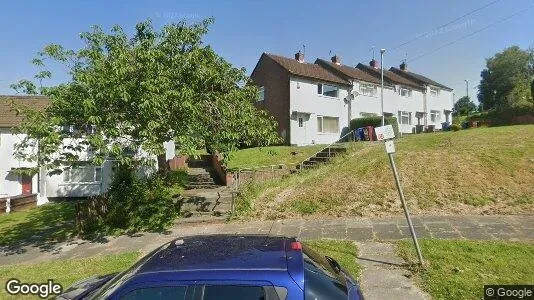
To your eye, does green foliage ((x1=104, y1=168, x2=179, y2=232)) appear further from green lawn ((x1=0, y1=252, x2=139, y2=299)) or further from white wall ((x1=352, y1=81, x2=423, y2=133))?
white wall ((x1=352, y1=81, x2=423, y2=133))

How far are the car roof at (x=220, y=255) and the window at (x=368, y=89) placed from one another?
96.6 feet

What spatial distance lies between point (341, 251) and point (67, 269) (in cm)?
564

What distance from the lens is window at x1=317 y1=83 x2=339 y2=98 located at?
28.0m

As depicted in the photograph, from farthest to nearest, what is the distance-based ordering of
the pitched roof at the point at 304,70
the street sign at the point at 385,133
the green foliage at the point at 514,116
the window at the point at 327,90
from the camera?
the green foliage at the point at 514,116 → the window at the point at 327,90 → the pitched roof at the point at 304,70 → the street sign at the point at 385,133

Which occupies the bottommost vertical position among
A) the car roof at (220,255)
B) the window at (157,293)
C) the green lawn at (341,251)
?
the green lawn at (341,251)

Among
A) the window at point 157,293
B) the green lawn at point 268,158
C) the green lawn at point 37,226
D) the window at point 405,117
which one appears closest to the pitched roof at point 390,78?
the window at point 405,117

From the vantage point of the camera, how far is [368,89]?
1259 inches

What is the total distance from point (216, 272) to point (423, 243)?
5489mm

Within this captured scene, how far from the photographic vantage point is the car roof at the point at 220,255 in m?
2.98

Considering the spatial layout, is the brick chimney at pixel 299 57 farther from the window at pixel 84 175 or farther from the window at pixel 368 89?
the window at pixel 84 175

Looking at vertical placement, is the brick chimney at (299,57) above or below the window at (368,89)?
above

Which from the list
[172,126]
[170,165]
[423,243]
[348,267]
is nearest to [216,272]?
[348,267]

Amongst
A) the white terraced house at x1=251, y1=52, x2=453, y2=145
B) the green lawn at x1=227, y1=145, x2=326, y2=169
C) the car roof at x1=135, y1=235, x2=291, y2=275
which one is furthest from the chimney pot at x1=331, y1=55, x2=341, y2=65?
the car roof at x1=135, y1=235, x2=291, y2=275

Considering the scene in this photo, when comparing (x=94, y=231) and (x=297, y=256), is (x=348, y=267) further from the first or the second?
(x=94, y=231)
